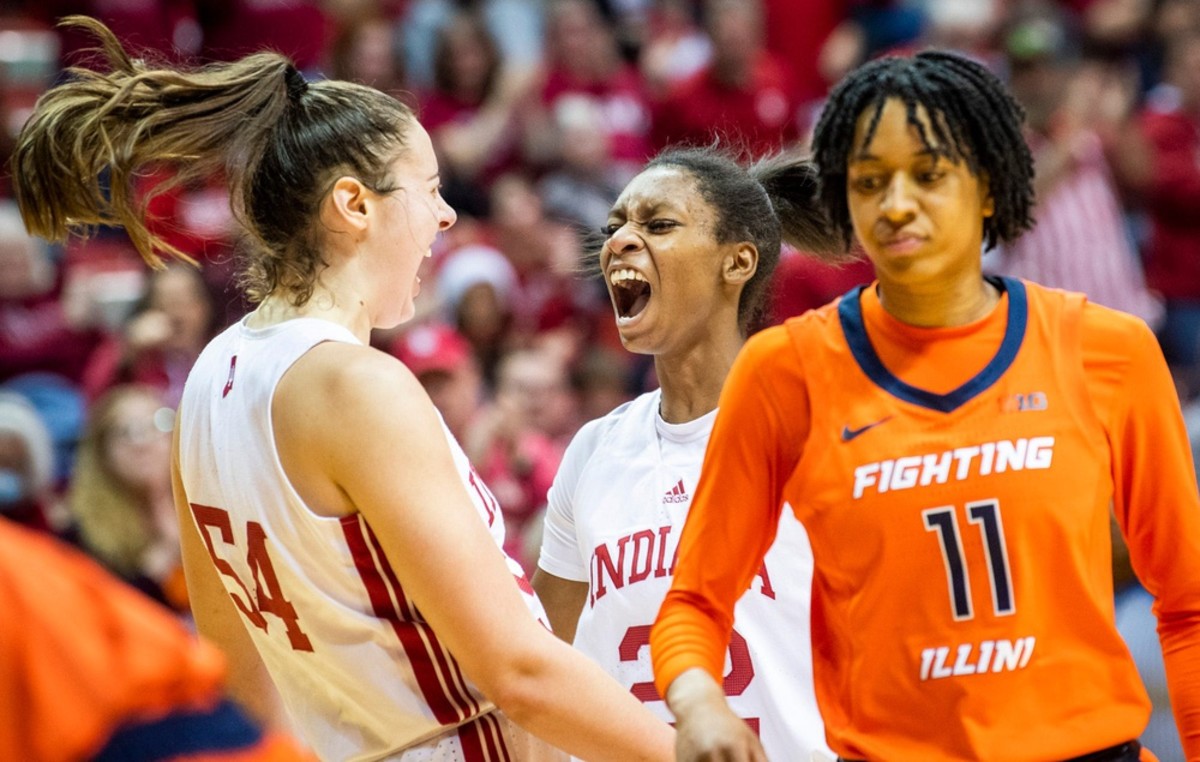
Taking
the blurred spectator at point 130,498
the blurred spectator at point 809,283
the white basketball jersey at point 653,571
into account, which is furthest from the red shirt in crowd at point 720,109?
the white basketball jersey at point 653,571

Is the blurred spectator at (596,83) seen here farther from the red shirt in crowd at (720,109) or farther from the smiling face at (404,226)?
the smiling face at (404,226)

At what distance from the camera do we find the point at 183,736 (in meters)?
1.32

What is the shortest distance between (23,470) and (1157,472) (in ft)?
14.5

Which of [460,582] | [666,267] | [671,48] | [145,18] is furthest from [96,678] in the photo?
[671,48]

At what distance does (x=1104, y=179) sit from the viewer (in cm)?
802

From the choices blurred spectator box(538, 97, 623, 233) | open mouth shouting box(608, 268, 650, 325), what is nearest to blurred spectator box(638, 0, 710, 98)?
blurred spectator box(538, 97, 623, 233)

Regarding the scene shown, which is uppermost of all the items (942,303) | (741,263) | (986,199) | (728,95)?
(986,199)

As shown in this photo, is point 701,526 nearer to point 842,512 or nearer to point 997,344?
point 842,512

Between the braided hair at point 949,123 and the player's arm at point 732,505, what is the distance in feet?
0.89

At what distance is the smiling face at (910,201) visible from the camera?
219 centimetres

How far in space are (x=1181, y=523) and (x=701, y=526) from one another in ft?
2.16

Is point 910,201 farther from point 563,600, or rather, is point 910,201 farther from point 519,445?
point 519,445

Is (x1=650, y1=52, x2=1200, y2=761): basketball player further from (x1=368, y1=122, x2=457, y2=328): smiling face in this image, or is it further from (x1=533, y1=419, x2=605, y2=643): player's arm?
(x1=533, y1=419, x2=605, y2=643): player's arm

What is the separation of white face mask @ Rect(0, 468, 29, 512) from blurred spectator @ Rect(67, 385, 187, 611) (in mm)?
200
